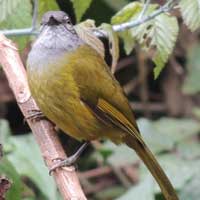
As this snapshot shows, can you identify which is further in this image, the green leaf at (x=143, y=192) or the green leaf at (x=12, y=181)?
the green leaf at (x=143, y=192)

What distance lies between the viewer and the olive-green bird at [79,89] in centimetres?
300

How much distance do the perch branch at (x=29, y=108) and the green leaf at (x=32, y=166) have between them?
2.90ft

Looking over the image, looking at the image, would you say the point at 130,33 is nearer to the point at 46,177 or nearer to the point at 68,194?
the point at 68,194

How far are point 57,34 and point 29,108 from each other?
40 centimetres

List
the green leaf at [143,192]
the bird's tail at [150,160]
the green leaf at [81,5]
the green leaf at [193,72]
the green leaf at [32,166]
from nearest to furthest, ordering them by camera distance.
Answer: the green leaf at [81,5]
the bird's tail at [150,160]
the green leaf at [143,192]
the green leaf at [32,166]
the green leaf at [193,72]

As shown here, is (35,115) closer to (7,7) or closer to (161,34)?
(7,7)

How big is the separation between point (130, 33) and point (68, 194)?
37.0 inches

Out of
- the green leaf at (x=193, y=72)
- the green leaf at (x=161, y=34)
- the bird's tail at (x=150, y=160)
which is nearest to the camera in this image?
the green leaf at (x=161, y=34)

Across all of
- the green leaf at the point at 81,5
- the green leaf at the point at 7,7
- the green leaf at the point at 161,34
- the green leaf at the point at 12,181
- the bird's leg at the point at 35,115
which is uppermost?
the green leaf at the point at 7,7

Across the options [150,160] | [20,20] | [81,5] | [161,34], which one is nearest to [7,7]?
[20,20]

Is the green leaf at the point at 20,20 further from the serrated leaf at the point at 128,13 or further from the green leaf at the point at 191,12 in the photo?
the green leaf at the point at 191,12

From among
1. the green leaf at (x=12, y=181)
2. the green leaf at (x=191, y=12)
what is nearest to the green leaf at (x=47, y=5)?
the green leaf at (x=191, y=12)

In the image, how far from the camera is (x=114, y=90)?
124 inches

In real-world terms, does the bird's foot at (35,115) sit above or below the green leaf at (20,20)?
below
